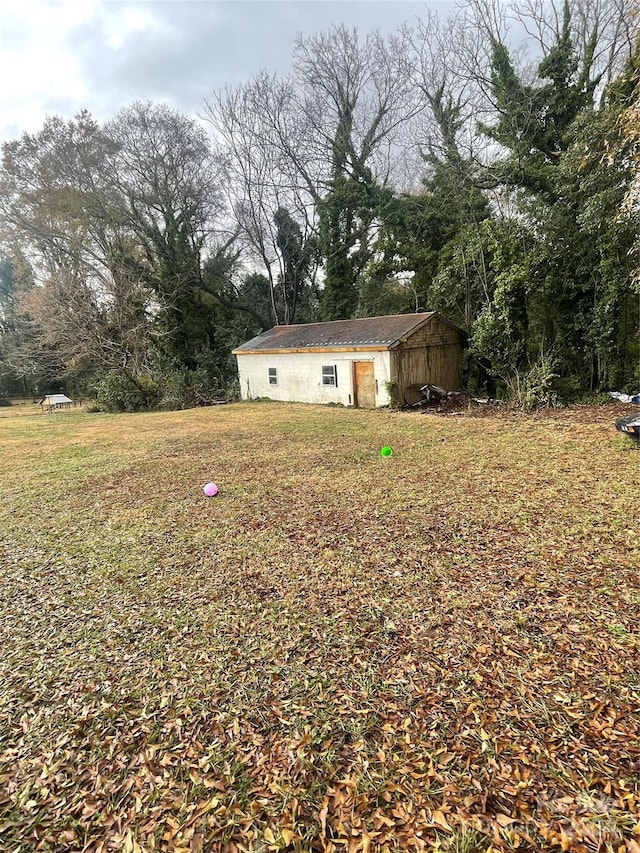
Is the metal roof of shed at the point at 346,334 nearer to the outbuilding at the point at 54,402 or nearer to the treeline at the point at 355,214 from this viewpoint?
the treeline at the point at 355,214

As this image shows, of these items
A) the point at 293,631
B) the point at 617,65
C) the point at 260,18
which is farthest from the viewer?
the point at 617,65

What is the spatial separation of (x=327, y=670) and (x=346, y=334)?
12.7 meters

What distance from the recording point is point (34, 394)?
26.4m

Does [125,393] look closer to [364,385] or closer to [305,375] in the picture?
[305,375]

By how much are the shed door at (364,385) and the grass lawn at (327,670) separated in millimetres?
7786

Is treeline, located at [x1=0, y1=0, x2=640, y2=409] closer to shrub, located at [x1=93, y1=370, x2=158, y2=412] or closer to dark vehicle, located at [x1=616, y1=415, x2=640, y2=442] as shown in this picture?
shrub, located at [x1=93, y1=370, x2=158, y2=412]

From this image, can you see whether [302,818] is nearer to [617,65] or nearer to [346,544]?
[346,544]

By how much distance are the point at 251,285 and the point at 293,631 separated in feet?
72.7

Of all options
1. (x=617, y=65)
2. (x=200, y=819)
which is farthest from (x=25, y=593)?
(x=617, y=65)

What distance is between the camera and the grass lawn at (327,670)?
1673mm

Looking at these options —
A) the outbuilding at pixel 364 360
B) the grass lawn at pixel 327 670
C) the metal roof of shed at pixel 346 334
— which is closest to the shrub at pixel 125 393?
the metal roof of shed at pixel 346 334

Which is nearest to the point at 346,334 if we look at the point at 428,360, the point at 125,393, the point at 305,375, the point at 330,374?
the point at 330,374

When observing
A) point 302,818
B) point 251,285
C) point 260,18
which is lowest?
point 302,818

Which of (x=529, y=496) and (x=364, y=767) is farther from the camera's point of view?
(x=529, y=496)
